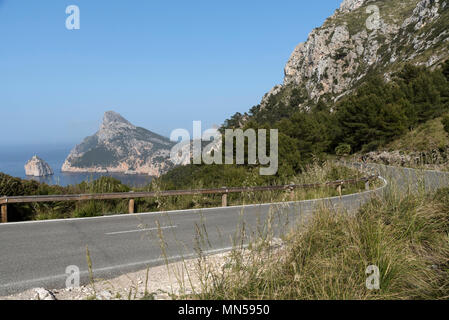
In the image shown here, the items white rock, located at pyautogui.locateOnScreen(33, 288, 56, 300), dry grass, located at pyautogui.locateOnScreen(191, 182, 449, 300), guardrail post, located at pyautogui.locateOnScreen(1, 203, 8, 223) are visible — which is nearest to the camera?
dry grass, located at pyautogui.locateOnScreen(191, 182, 449, 300)

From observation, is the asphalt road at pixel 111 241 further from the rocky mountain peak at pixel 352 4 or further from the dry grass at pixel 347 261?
the rocky mountain peak at pixel 352 4

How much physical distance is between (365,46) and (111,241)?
145625 mm

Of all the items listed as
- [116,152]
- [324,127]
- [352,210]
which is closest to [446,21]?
[324,127]

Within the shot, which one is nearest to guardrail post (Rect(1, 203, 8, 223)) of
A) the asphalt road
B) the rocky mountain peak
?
the asphalt road

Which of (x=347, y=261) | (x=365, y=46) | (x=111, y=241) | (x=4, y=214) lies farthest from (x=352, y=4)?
(x=347, y=261)

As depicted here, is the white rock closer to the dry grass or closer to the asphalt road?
the asphalt road

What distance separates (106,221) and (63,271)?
14.3ft

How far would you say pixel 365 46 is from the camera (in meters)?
133

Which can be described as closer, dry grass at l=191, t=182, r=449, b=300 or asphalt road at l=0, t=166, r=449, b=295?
dry grass at l=191, t=182, r=449, b=300

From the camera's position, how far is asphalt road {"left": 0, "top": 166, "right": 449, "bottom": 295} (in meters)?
5.40

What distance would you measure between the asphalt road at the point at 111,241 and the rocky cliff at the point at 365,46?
8317 centimetres

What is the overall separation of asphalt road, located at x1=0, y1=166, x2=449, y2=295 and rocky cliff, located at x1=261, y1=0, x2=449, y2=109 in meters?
83.2
